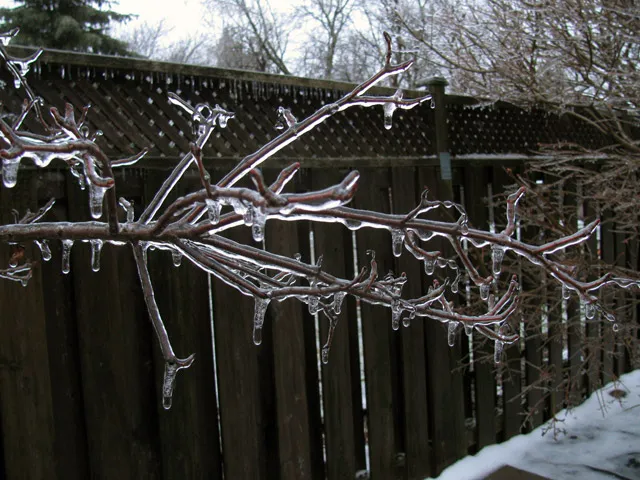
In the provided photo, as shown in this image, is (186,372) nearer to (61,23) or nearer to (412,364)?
(412,364)

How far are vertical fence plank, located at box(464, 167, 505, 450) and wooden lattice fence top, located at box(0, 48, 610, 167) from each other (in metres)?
0.23

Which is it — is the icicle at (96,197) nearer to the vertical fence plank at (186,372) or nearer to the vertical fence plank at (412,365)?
the vertical fence plank at (186,372)

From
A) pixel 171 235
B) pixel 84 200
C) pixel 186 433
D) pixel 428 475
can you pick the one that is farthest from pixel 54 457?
pixel 428 475

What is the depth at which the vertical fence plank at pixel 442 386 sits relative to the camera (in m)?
3.82

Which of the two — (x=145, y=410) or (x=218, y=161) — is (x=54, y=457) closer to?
(x=145, y=410)

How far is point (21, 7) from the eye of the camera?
49.9 feet

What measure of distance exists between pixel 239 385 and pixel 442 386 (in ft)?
5.30

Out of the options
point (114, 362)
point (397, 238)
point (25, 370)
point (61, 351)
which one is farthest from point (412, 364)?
point (397, 238)

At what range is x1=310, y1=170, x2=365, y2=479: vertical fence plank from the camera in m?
3.21

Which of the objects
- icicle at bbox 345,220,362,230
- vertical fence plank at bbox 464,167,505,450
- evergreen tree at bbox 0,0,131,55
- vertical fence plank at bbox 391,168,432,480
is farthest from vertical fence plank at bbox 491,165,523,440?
evergreen tree at bbox 0,0,131,55

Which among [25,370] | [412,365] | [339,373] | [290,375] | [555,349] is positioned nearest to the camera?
[25,370]

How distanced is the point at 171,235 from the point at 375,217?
0.36 meters

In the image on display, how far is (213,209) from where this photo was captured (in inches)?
36.4

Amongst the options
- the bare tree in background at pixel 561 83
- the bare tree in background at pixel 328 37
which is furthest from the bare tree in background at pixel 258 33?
the bare tree in background at pixel 561 83
